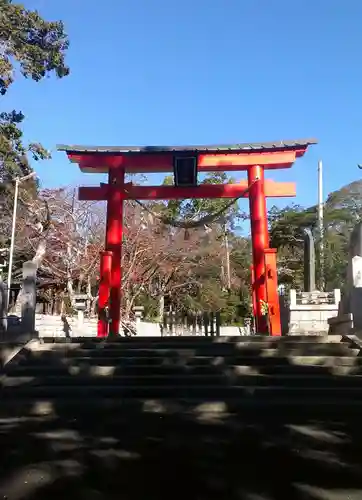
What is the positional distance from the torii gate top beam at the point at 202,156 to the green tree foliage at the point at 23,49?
2.84 m

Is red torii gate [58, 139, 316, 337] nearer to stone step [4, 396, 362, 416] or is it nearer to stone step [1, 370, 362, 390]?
stone step [1, 370, 362, 390]

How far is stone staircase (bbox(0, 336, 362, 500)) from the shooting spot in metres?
3.49

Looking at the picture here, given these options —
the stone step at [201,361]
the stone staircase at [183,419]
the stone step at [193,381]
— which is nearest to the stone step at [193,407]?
Answer: the stone staircase at [183,419]

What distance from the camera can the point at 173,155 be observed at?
1225 cm

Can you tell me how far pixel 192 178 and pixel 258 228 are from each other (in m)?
2.09

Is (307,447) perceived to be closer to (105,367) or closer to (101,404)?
(101,404)

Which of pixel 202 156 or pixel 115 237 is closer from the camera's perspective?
pixel 115 237

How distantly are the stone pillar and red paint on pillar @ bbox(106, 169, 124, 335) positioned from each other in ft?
11.3

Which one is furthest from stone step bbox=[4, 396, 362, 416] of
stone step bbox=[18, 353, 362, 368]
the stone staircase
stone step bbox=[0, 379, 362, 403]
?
stone step bbox=[18, 353, 362, 368]

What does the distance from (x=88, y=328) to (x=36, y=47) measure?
920 cm

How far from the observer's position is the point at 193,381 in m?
6.65

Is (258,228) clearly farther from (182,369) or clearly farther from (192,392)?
(192,392)

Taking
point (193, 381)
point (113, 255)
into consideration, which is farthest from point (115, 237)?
point (193, 381)

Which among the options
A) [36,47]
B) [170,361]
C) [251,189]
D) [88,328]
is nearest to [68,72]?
[36,47]
